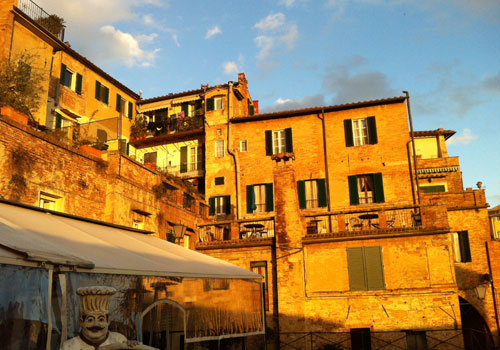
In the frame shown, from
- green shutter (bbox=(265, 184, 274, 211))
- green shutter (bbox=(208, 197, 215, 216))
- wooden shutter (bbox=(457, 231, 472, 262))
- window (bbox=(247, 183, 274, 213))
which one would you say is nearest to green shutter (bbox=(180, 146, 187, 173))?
green shutter (bbox=(208, 197, 215, 216))

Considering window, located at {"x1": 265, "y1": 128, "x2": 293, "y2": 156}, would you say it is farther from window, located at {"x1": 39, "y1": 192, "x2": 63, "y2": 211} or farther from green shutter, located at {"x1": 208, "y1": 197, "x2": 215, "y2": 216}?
window, located at {"x1": 39, "y1": 192, "x2": 63, "y2": 211}

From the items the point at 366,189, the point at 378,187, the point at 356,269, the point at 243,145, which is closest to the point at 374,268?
the point at 356,269

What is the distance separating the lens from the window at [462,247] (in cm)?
2070

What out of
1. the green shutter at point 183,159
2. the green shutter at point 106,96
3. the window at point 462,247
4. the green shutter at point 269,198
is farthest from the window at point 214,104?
the window at point 462,247

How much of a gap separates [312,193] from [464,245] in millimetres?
7221

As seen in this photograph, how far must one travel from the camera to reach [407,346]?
13.3 m

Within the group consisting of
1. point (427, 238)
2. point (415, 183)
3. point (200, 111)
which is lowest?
point (427, 238)

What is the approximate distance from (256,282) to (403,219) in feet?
32.7

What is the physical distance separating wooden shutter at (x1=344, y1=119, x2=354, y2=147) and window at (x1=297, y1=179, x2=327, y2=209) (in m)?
2.28

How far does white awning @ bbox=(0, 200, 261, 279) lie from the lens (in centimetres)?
528

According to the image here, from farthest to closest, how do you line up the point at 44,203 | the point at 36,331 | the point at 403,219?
the point at 403,219 < the point at 44,203 < the point at 36,331

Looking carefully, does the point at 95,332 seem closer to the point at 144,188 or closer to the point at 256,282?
the point at 256,282

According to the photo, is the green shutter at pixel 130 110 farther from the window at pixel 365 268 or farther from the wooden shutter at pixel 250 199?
the window at pixel 365 268

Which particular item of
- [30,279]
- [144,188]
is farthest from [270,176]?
[30,279]
